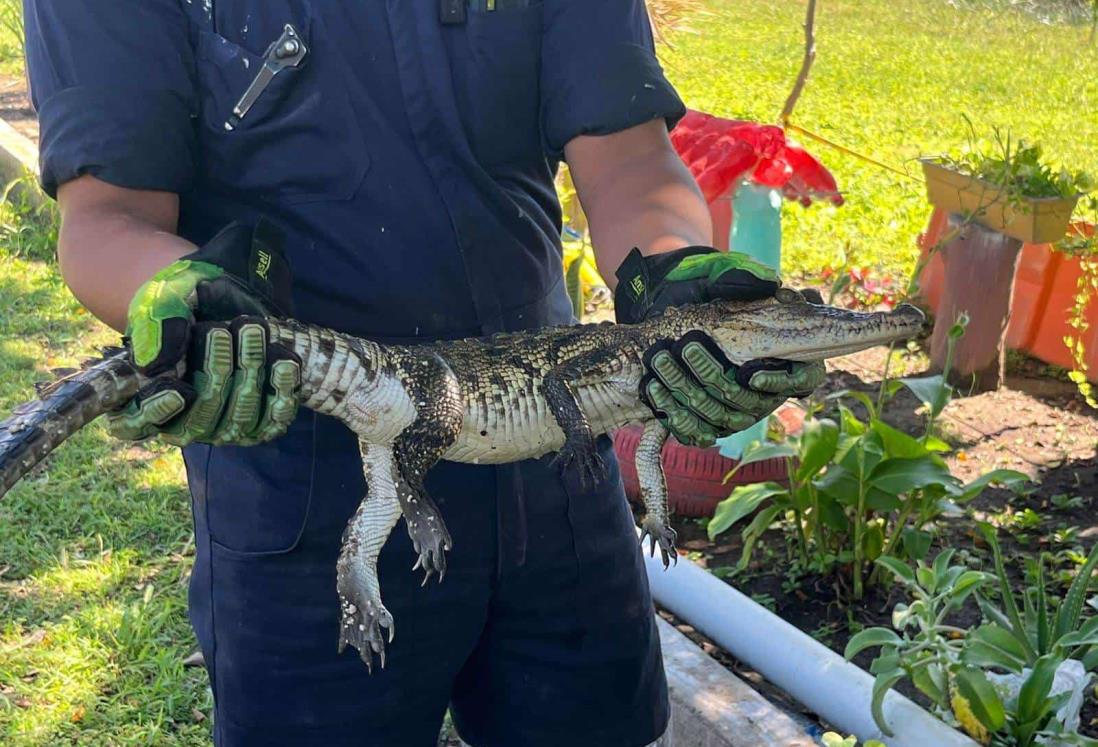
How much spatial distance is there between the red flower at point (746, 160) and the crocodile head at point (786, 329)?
73.6 inches

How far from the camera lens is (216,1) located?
2070 millimetres

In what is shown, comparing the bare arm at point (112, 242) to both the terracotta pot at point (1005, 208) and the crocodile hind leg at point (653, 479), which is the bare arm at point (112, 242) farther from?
the terracotta pot at point (1005, 208)

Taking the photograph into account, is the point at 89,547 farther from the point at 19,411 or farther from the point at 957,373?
the point at 957,373

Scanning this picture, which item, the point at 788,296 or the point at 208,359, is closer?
the point at 208,359

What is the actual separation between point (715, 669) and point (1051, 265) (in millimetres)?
2998

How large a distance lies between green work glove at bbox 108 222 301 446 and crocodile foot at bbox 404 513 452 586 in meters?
0.31

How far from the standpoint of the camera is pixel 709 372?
2051 mm

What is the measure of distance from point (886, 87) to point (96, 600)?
360 inches

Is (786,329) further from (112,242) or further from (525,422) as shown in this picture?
(112,242)

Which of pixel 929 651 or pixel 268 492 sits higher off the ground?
pixel 268 492

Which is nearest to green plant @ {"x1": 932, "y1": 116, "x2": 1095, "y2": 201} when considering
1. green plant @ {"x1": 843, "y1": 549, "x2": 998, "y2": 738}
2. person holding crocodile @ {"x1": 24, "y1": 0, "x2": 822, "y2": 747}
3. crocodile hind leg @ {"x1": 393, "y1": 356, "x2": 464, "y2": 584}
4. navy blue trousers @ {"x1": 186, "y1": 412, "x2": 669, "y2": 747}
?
green plant @ {"x1": 843, "y1": 549, "x2": 998, "y2": 738}

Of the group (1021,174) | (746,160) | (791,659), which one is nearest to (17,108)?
(746,160)

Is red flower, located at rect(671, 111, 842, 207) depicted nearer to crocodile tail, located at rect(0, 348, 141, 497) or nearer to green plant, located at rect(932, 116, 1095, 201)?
green plant, located at rect(932, 116, 1095, 201)

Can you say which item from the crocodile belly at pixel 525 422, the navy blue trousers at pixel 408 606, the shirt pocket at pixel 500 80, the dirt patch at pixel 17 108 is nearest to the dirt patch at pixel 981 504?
the navy blue trousers at pixel 408 606
